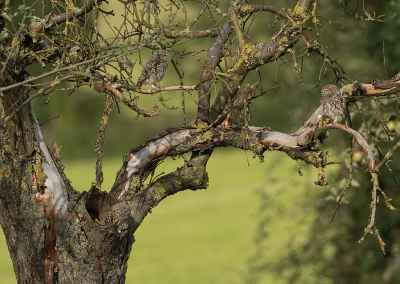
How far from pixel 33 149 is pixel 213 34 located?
1.02 meters

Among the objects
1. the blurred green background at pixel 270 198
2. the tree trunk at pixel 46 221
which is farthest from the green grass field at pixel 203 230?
the tree trunk at pixel 46 221

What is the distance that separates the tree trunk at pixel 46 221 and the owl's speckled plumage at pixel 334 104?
1.02 meters

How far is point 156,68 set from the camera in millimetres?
3588

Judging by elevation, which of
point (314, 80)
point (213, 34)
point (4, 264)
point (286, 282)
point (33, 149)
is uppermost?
point (4, 264)

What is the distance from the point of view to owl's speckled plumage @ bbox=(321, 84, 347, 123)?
326cm

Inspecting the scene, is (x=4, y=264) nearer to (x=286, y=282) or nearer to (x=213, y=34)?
(x=286, y=282)

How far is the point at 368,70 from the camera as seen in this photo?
288 inches

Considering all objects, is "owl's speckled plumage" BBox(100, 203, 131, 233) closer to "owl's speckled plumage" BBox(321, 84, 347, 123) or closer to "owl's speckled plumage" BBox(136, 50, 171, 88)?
"owl's speckled plumage" BBox(136, 50, 171, 88)

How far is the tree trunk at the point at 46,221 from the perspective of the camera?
9.96 feet

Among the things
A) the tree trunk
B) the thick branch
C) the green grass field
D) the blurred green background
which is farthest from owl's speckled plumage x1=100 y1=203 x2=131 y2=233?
the green grass field

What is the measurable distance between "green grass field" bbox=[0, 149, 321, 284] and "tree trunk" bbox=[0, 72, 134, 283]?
8.11 m

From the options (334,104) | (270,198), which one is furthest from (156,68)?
(270,198)

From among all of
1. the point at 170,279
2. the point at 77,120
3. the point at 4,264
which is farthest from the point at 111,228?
the point at 77,120

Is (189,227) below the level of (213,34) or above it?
above
